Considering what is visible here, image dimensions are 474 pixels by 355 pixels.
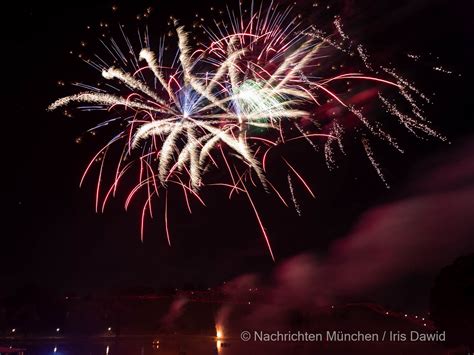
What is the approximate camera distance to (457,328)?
1953 centimetres

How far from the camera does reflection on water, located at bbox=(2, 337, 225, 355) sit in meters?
28.6

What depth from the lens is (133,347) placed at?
104 ft

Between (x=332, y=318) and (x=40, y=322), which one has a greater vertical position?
(x=40, y=322)

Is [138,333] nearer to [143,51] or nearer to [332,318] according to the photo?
[332,318]

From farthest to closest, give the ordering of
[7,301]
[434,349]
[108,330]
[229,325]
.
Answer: [7,301] → [108,330] → [229,325] → [434,349]

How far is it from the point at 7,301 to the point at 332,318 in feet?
92.9

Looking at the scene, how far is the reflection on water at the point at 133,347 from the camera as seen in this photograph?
2862cm

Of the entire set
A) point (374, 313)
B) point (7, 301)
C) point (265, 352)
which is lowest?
point (265, 352)

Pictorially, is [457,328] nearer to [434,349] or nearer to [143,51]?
[434,349]

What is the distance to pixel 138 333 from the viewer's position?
4075 cm

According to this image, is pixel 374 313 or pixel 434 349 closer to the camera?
pixel 434 349

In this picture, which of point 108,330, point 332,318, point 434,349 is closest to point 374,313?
Result: point 332,318

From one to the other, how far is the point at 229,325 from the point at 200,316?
395 cm

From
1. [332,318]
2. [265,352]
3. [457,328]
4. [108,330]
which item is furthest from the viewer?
[108,330]
